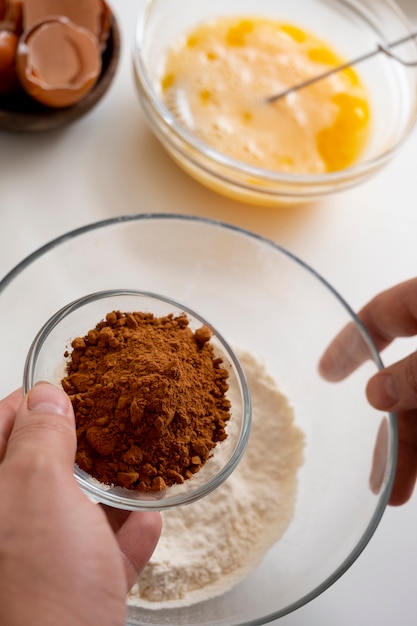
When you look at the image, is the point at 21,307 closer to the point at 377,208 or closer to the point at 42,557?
the point at 42,557

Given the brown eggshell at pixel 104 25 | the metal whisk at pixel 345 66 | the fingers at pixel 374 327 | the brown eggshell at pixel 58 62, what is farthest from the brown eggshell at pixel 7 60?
the fingers at pixel 374 327

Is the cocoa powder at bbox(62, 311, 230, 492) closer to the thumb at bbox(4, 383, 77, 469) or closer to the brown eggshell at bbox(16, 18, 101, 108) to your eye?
the thumb at bbox(4, 383, 77, 469)

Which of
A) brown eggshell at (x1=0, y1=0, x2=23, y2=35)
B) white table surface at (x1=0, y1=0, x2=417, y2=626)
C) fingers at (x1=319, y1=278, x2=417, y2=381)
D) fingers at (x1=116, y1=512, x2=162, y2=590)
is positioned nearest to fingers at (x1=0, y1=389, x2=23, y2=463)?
fingers at (x1=116, y1=512, x2=162, y2=590)

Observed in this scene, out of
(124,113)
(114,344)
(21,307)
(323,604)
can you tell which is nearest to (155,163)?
(124,113)

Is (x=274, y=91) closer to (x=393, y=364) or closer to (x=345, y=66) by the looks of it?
(x=345, y=66)

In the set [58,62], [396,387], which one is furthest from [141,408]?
[58,62]

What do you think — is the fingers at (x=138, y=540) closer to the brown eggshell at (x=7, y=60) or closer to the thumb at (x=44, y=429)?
the thumb at (x=44, y=429)
